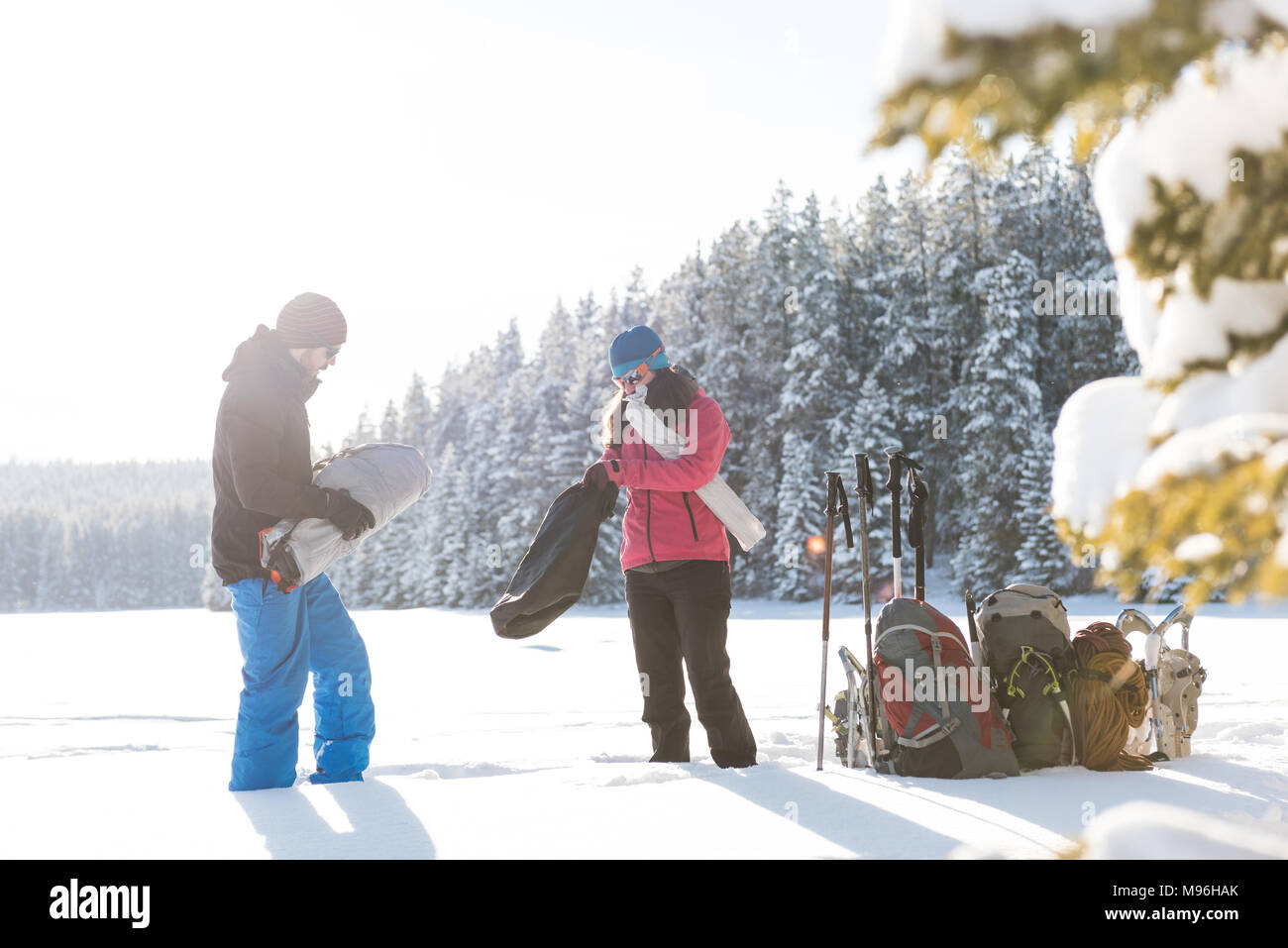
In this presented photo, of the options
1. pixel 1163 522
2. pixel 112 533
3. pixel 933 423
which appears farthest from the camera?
pixel 112 533

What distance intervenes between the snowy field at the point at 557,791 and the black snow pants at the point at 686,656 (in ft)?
0.78

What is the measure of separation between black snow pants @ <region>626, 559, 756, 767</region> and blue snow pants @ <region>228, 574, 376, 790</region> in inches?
55.8

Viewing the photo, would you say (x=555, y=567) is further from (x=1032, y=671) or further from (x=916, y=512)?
(x=1032, y=671)

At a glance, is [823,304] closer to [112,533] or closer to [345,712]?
[345,712]

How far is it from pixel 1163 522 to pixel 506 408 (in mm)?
43090

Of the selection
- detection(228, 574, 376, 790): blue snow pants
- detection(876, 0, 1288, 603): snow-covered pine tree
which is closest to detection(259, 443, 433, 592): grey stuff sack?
detection(228, 574, 376, 790): blue snow pants

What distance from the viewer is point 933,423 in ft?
115

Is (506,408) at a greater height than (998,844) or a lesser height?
greater

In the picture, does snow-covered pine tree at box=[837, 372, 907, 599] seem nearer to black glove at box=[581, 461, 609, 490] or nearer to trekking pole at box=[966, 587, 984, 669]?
trekking pole at box=[966, 587, 984, 669]

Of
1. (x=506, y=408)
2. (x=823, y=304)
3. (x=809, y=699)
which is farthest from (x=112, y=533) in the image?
(x=809, y=699)

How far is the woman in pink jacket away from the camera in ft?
15.4

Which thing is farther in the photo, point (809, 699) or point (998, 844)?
point (809, 699)

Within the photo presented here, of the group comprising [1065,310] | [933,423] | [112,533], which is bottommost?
[112,533]
